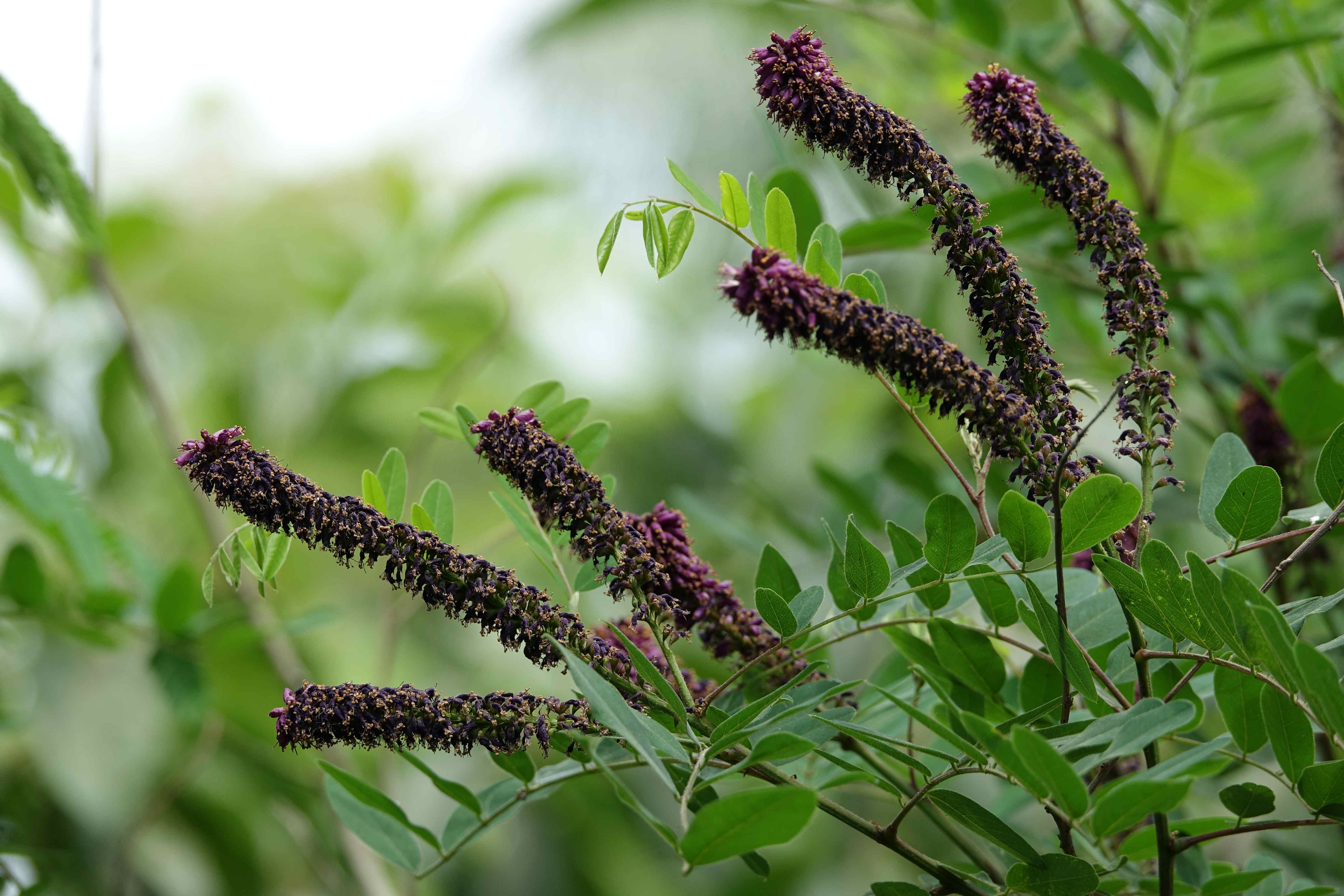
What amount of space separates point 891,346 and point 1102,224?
111 millimetres

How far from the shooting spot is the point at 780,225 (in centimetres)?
44

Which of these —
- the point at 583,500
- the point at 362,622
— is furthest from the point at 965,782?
the point at 362,622

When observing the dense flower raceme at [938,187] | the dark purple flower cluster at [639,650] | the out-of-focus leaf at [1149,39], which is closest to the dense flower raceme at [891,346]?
the dense flower raceme at [938,187]

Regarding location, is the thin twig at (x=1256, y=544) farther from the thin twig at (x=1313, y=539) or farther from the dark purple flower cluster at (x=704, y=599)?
the dark purple flower cluster at (x=704, y=599)

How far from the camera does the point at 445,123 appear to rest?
208 inches

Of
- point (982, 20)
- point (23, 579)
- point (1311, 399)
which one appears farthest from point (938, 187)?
point (23, 579)

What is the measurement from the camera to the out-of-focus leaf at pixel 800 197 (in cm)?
62

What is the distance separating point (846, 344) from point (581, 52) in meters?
4.23

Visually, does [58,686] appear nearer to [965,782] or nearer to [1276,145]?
[965,782]

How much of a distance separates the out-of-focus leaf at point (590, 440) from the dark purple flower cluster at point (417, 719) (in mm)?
177

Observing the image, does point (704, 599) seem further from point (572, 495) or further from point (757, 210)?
point (757, 210)

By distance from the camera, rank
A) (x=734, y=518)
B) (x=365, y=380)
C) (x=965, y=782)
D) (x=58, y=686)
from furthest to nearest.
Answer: (x=365, y=380) → (x=58, y=686) → (x=965, y=782) → (x=734, y=518)

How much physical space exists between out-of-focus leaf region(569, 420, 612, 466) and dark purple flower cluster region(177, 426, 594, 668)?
158mm

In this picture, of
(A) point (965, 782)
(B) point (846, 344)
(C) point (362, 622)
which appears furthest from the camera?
(C) point (362, 622)
